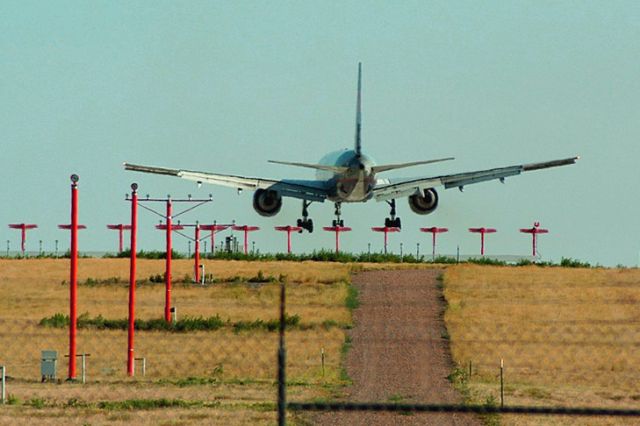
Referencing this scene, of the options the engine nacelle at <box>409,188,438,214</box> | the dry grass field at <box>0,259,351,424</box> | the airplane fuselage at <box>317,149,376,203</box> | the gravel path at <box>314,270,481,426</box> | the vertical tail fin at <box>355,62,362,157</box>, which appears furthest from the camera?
the engine nacelle at <box>409,188,438,214</box>

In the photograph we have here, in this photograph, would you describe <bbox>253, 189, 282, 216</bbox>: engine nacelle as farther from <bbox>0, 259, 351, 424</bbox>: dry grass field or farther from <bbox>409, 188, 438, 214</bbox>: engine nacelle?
<bbox>409, 188, 438, 214</bbox>: engine nacelle

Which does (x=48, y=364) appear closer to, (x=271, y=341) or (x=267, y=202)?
(x=271, y=341)

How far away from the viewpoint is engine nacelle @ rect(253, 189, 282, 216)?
67875 mm

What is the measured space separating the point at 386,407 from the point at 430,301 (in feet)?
184

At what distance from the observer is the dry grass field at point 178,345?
3325 centimetres

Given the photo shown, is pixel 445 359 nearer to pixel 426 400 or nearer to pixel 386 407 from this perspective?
pixel 426 400

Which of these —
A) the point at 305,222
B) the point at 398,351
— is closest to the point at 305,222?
the point at 305,222

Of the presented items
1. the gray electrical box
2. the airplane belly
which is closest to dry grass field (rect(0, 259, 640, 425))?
the gray electrical box

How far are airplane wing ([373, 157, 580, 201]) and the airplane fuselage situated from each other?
219cm

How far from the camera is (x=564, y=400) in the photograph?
36.7 metres

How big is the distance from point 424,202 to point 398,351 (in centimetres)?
1934

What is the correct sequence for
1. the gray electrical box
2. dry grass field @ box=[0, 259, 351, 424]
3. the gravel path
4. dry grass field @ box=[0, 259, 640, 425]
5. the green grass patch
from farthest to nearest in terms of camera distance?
1. the green grass patch
2. the gray electrical box
3. dry grass field @ box=[0, 259, 640, 425]
4. the gravel path
5. dry grass field @ box=[0, 259, 351, 424]

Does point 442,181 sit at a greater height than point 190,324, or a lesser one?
greater

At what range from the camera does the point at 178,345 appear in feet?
179
